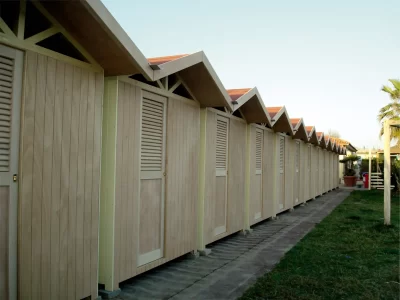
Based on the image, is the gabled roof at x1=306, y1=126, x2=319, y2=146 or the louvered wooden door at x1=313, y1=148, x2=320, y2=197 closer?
the gabled roof at x1=306, y1=126, x2=319, y2=146

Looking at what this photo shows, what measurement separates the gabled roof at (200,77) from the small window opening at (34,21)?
1.68 m

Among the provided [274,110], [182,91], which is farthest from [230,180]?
[274,110]

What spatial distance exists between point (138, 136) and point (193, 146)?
1.76m

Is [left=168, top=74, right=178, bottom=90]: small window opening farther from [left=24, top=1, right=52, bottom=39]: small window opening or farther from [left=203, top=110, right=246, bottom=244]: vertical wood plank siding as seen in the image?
[left=24, top=1, right=52, bottom=39]: small window opening

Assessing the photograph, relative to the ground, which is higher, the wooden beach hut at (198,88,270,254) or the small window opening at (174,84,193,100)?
the small window opening at (174,84,193,100)

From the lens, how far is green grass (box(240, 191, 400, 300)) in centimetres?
497

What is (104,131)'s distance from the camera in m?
4.80

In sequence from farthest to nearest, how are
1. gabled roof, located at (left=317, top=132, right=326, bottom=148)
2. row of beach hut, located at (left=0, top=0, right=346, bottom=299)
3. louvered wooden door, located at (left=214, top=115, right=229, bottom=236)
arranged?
gabled roof, located at (left=317, top=132, right=326, bottom=148) < louvered wooden door, located at (left=214, top=115, right=229, bottom=236) < row of beach hut, located at (left=0, top=0, right=346, bottom=299)

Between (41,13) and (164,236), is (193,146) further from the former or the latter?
(41,13)

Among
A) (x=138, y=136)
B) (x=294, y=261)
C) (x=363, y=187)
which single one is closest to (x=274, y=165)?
(x=294, y=261)

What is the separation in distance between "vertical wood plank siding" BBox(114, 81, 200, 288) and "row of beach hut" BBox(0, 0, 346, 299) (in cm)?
2

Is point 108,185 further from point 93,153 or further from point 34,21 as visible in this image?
point 34,21

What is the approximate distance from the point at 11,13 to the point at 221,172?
5.25 meters

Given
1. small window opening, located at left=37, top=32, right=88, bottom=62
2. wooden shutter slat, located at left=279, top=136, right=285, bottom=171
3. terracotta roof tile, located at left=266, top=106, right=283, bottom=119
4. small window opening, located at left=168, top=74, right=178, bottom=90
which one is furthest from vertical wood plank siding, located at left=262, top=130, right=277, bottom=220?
small window opening, located at left=37, top=32, right=88, bottom=62
